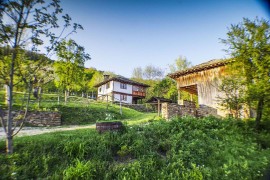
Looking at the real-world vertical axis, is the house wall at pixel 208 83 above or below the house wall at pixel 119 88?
below

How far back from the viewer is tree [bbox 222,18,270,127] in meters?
8.94

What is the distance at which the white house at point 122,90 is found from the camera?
119 ft

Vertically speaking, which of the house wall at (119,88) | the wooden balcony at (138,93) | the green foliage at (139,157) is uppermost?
the house wall at (119,88)

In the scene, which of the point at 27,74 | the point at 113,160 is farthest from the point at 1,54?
the point at 113,160

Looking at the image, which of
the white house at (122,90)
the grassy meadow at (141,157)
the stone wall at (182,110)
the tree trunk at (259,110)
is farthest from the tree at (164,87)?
the grassy meadow at (141,157)

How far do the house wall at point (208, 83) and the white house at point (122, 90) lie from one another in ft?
68.0

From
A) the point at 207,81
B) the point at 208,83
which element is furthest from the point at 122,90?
the point at 208,83

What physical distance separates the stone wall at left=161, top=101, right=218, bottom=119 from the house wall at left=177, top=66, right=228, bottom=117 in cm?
113

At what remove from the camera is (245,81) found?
9.52 metres

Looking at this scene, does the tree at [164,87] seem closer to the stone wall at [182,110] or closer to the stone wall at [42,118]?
the stone wall at [182,110]

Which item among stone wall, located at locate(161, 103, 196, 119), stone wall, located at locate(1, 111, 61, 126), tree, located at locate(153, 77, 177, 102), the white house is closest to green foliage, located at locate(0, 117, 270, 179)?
stone wall, located at locate(161, 103, 196, 119)

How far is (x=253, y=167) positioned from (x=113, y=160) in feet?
14.1

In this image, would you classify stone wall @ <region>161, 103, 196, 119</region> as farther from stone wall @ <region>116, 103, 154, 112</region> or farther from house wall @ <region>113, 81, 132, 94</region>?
house wall @ <region>113, 81, 132, 94</region>

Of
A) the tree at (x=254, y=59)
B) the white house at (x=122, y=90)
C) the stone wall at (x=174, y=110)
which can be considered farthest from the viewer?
the white house at (x=122, y=90)
